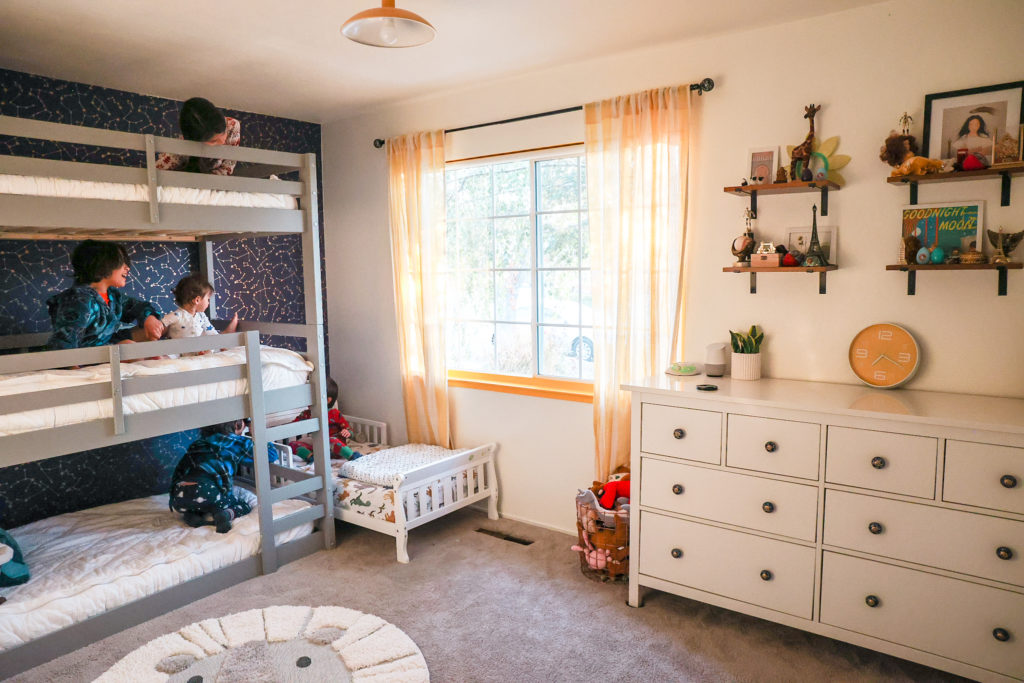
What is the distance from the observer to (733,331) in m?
2.97

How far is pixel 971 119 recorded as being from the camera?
2408mm

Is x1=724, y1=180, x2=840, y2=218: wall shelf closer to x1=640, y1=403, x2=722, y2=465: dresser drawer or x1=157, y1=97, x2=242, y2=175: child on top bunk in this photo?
x1=640, y1=403, x2=722, y2=465: dresser drawer

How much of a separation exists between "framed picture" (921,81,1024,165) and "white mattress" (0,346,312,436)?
2877 millimetres

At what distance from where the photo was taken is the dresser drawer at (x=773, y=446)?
236 cm

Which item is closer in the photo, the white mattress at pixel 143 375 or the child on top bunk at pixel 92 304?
the white mattress at pixel 143 375

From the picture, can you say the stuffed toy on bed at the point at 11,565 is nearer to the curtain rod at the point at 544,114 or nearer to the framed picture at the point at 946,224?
the curtain rod at the point at 544,114

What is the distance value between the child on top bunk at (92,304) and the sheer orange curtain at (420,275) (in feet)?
4.78

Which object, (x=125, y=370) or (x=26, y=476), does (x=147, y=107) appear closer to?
(x=125, y=370)

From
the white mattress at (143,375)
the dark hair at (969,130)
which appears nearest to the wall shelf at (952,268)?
the dark hair at (969,130)

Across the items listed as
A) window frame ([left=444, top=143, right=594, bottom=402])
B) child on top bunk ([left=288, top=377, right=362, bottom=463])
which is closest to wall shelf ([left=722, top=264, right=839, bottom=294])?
window frame ([left=444, top=143, right=594, bottom=402])

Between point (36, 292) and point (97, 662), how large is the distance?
6.19 ft

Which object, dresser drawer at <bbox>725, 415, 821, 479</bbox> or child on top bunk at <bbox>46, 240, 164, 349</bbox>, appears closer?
dresser drawer at <bbox>725, 415, 821, 479</bbox>

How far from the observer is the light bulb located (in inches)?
81.7

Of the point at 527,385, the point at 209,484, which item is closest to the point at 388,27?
the point at 527,385
